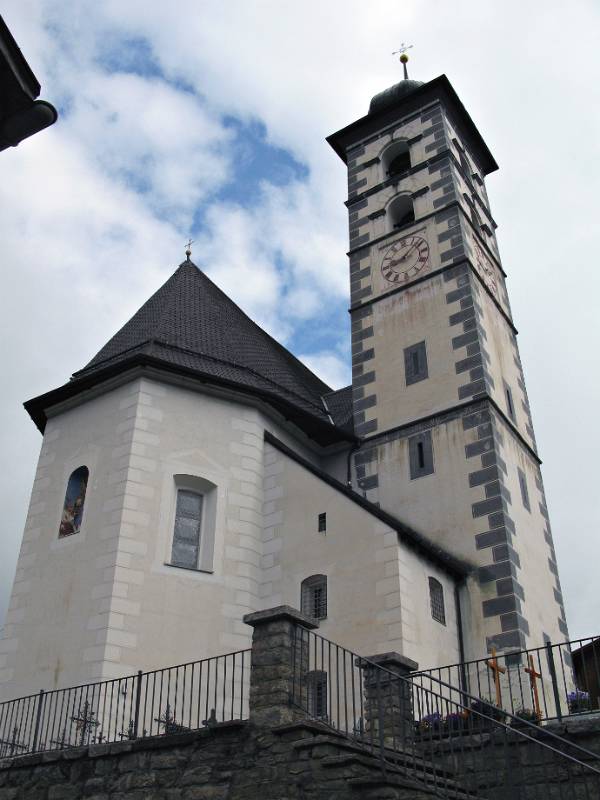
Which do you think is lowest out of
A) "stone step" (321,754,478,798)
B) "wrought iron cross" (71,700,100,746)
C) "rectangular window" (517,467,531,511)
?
"stone step" (321,754,478,798)

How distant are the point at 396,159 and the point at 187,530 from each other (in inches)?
532

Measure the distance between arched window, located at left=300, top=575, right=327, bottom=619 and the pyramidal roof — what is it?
415 centimetres

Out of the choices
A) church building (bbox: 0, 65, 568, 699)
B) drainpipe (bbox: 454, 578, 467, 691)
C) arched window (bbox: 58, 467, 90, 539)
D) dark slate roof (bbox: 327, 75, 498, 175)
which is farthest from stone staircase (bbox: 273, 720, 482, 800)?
dark slate roof (bbox: 327, 75, 498, 175)

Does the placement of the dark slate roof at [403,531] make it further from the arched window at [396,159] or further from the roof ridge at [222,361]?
the arched window at [396,159]

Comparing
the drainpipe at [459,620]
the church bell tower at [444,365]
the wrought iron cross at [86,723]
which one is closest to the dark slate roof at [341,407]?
the church bell tower at [444,365]

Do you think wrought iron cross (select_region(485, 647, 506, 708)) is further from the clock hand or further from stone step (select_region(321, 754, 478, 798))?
the clock hand

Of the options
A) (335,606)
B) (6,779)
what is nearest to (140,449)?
(335,606)

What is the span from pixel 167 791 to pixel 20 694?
614 cm

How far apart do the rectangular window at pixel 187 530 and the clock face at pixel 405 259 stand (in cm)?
806

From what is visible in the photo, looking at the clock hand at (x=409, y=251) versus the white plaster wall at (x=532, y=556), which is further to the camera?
the clock hand at (x=409, y=251)

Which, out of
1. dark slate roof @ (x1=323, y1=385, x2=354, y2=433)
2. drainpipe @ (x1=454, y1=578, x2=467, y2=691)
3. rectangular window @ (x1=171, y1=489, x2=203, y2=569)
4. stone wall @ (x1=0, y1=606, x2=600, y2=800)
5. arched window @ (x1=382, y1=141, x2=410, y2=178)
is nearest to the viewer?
stone wall @ (x1=0, y1=606, x2=600, y2=800)

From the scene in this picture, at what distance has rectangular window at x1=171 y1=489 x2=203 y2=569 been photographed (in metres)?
16.1

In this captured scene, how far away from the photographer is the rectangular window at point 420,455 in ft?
59.5

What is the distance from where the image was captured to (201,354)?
18.8 meters
